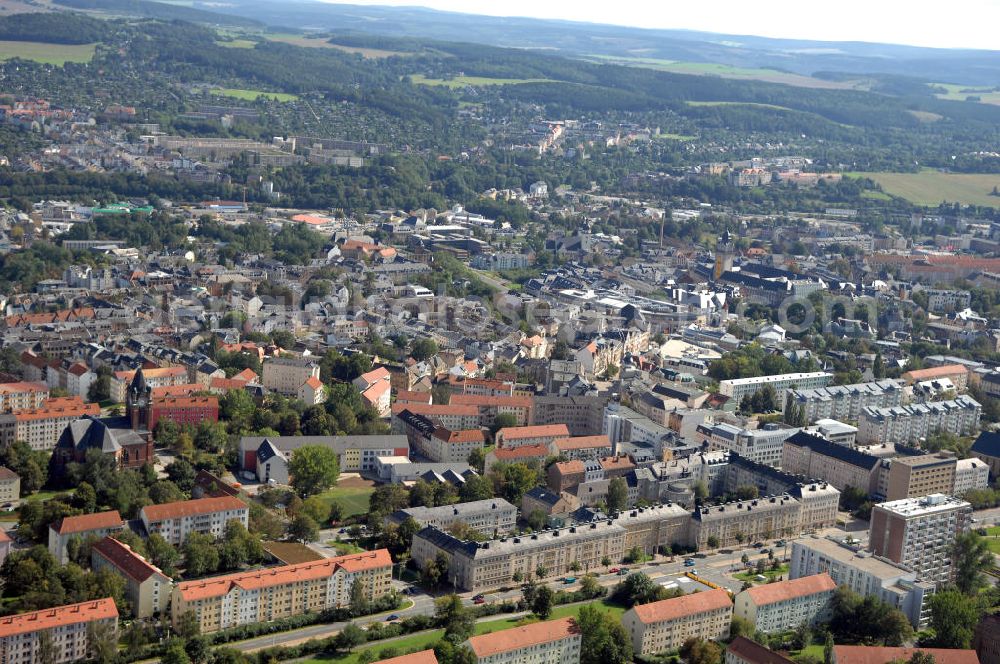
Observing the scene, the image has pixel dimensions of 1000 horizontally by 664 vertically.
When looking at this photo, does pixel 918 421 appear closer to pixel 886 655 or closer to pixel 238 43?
pixel 886 655

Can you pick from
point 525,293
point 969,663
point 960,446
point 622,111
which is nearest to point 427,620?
point 969,663

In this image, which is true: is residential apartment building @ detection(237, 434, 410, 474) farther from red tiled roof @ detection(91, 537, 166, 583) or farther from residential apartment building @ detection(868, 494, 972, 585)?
residential apartment building @ detection(868, 494, 972, 585)

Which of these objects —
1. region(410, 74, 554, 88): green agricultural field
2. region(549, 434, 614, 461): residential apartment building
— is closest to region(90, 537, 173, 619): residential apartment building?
region(549, 434, 614, 461): residential apartment building

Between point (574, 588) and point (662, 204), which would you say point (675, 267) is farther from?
point (574, 588)

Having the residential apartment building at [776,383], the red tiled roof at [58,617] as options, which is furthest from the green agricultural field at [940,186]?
the red tiled roof at [58,617]

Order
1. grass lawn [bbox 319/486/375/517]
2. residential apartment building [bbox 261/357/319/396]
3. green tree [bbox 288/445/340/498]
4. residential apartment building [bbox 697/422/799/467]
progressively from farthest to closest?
residential apartment building [bbox 261/357/319/396]
residential apartment building [bbox 697/422/799/467]
green tree [bbox 288/445/340/498]
grass lawn [bbox 319/486/375/517]
